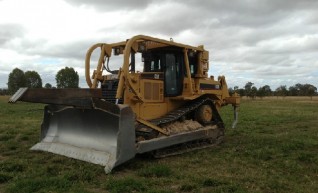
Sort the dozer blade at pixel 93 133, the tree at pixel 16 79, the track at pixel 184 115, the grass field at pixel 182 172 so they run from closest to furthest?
the grass field at pixel 182 172 < the dozer blade at pixel 93 133 < the track at pixel 184 115 < the tree at pixel 16 79

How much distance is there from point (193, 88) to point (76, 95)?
4.29 m

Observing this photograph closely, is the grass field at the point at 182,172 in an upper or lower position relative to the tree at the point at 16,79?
lower

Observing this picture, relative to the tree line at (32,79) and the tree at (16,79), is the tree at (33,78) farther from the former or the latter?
the tree at (16,79)

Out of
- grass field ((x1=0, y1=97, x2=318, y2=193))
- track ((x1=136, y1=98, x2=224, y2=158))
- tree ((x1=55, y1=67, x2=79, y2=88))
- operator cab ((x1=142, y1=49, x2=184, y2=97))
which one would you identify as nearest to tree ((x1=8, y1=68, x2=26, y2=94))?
tree ((x1=55, y1=67, x2=79, y2=88))

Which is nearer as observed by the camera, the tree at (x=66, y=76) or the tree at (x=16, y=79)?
the tree at (x=66, y=76)

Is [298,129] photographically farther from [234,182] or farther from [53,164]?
[53,164]

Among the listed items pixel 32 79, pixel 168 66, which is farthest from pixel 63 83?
pixel 168 66

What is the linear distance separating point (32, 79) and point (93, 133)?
273ft

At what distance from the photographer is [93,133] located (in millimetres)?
8797

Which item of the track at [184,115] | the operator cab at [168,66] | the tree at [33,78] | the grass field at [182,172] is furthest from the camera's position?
the tree at [33,78]

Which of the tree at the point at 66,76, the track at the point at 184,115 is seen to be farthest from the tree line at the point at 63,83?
the track at the point at 184,115

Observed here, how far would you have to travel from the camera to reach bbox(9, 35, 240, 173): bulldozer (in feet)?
25.6

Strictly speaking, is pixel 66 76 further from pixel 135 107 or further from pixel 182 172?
pixel 182 172

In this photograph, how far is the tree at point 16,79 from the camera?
8388 centimetres
